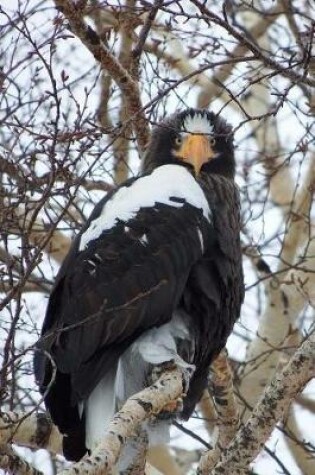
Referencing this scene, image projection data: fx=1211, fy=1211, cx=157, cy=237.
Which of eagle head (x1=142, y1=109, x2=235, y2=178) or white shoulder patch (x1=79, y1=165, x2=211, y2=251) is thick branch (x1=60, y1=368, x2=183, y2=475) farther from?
eagle head (x1=142, y1=109, x2=235, y2=178)

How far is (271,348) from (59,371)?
2.50 m

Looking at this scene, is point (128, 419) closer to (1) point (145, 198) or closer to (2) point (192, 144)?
Answer: (1) point (145, 198)

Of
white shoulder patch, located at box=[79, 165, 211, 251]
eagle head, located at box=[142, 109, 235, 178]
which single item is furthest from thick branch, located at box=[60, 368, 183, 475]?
eagle head, located at box=[142, 109, 235, 178]

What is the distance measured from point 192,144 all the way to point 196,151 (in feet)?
0.24

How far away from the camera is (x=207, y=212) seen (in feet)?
17.5

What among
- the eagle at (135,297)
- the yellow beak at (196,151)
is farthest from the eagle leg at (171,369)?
the yellow beak at (196,151)

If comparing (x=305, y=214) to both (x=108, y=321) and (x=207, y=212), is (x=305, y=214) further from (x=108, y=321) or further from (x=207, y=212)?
(x=108, y=321)

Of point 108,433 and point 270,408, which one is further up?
point 270,408

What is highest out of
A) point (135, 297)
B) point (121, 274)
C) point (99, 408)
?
point (121, 274)

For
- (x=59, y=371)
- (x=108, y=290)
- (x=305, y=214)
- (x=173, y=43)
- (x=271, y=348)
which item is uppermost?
(x=173, y=43)

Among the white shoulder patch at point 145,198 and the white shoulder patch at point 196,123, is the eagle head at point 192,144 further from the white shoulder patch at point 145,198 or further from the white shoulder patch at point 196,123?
the white shoulder patch at point 145,198

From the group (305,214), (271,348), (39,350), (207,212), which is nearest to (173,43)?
(305,214)

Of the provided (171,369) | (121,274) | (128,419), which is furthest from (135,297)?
(128,419)

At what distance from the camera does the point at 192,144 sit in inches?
231
